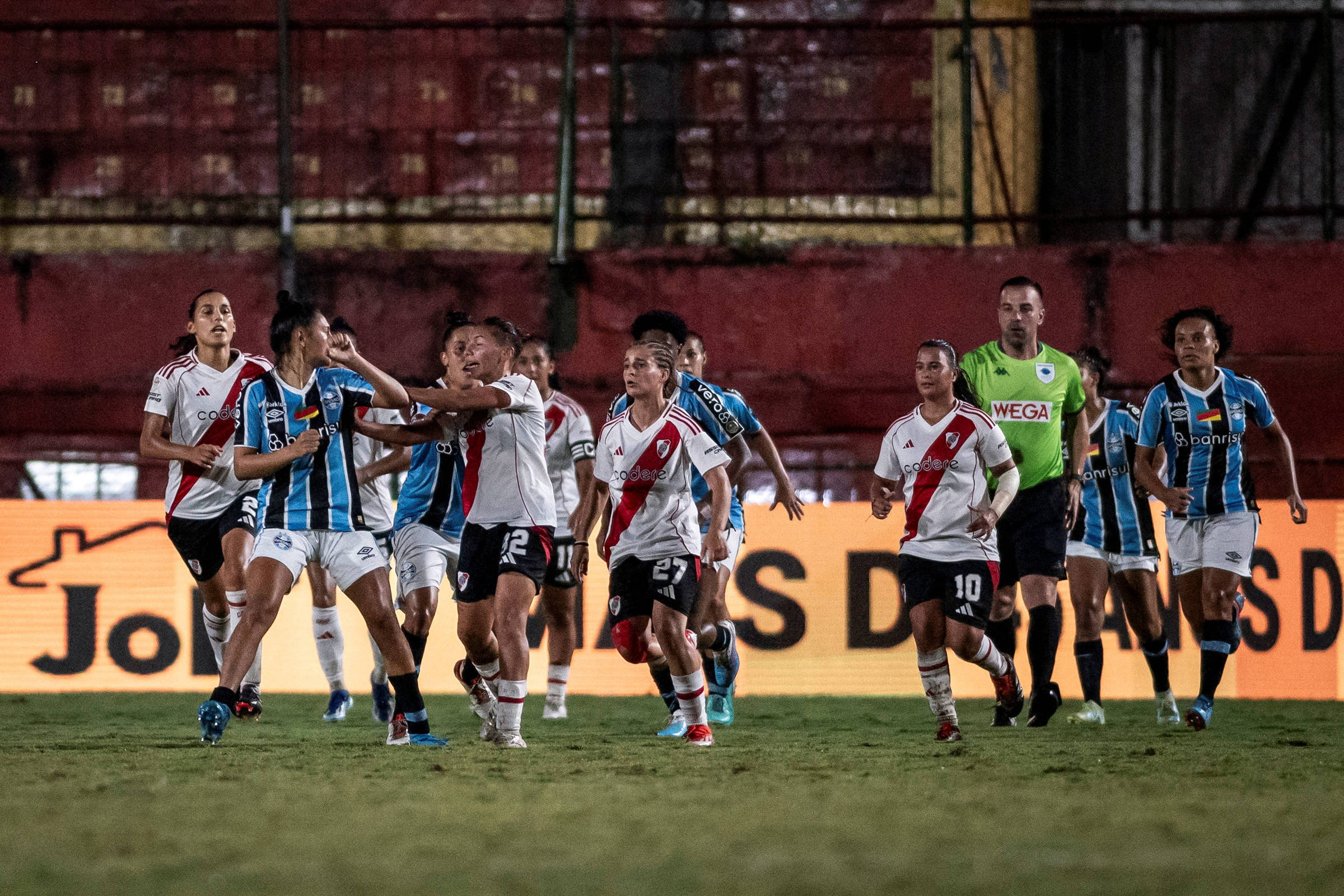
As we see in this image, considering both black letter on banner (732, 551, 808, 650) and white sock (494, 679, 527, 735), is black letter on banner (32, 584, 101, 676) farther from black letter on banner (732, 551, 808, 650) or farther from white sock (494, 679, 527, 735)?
white sock (494, 679, 527, 735)

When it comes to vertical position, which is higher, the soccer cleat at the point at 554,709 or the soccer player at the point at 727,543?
the soccer player at the point at 727,543

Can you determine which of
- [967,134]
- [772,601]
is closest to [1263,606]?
[772,601]

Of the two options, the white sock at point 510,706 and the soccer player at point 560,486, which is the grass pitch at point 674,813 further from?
the soccer player at point 560,486

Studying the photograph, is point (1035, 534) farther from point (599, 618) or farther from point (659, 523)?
point (599, 618)

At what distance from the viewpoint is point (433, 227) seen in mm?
14867

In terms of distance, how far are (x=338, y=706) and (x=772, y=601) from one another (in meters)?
3.14

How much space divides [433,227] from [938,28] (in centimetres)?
470

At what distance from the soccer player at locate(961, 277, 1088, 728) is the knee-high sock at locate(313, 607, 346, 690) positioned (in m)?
3.76

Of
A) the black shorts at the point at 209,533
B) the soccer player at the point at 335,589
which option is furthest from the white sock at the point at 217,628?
the soccer player at the point at 335,589

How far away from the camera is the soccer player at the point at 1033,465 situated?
8867mm

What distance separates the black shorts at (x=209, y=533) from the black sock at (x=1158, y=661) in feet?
16.5

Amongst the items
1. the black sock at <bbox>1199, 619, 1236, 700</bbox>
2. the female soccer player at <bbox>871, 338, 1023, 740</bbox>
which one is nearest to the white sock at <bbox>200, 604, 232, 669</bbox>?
the female soccer player at <bbox>871, 338, 1023, 740</bbox>

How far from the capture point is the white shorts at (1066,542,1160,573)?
9625mm

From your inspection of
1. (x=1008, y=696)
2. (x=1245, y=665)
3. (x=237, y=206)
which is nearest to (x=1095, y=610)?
(x=1008, y=696)
